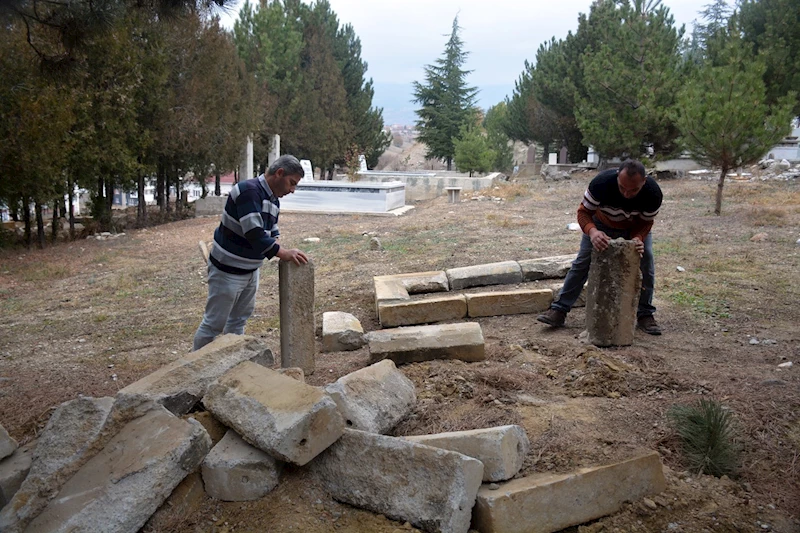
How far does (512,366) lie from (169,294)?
20.5ft

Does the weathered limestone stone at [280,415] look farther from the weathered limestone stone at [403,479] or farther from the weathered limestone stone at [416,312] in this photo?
the weathered limestone stone at [416,312]

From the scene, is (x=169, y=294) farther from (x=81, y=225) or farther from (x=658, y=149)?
(x=658, y=149)

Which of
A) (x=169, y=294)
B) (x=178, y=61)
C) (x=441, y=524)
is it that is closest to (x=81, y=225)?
(x=178, y=61)

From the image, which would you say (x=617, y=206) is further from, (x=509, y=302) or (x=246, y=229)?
(x=246, y=229)

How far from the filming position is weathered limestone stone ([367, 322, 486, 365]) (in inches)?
175

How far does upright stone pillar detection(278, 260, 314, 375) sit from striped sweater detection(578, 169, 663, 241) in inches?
88.2

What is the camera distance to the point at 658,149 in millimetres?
22031

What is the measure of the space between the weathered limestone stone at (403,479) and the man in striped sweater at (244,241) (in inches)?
70.2

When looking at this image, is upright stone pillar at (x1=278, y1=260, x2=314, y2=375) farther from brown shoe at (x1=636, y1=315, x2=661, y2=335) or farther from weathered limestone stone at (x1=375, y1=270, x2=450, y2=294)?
brown shoe at (x1=636, y1=315, x2=661, y2=335)

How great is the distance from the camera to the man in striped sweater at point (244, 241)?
426 centimetres

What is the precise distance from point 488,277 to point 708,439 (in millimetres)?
4058

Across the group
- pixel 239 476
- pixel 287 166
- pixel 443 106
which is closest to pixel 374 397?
pixel 239 476

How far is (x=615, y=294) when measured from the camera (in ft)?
15.9

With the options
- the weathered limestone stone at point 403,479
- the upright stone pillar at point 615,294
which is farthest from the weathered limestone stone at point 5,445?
the upright stone pillar at point 615,294
